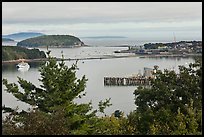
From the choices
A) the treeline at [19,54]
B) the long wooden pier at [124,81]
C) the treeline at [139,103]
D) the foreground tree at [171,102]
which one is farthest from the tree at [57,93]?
the treeline at [19,54]

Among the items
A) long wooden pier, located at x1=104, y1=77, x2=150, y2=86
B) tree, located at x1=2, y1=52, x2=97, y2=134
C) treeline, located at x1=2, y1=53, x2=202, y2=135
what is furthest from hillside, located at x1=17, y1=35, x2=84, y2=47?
tree, located at x1=2, y1=52, x2=97, y2=134

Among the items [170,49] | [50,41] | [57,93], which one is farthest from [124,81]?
[50,41]

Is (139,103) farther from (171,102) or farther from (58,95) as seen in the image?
(58,95)

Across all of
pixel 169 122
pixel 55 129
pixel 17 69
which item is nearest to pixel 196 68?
pixel 169 122

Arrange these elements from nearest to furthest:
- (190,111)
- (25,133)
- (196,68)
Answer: (25,133), (190,111), (196,68)

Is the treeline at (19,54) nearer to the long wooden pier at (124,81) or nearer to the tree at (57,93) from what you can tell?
the long wooden pier at (124,81)

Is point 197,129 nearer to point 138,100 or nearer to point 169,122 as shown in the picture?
point 169,122

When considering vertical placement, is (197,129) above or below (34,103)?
below

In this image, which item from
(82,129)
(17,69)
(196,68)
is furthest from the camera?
(17,69)
